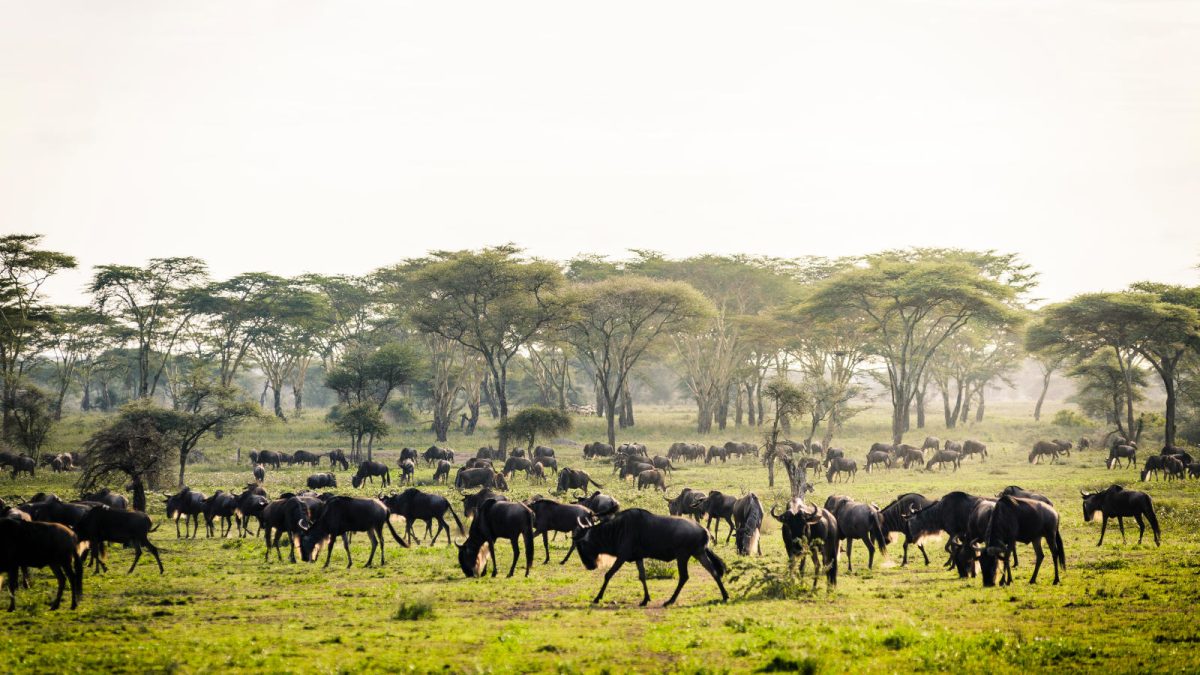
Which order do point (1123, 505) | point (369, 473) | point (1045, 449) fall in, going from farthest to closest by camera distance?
point (1045, 449) < point (369, 473) < point (1123, 505)

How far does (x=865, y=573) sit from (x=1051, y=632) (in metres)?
7.39

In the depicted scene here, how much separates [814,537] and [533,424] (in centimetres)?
4269

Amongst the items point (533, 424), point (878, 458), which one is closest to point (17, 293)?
point (533, 424)

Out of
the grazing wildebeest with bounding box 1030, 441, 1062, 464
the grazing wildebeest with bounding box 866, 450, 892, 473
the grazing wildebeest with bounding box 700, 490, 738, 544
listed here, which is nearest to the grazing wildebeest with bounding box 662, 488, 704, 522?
the grazing wildebeest with bounding box 700, 490, 738, 544

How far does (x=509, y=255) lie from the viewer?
2704 inches

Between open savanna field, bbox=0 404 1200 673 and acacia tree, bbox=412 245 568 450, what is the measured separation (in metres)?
41.8

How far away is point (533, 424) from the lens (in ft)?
197

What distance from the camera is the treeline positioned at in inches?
2377

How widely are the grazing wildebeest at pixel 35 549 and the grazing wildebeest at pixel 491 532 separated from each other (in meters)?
7.99

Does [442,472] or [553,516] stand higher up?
[553,516]

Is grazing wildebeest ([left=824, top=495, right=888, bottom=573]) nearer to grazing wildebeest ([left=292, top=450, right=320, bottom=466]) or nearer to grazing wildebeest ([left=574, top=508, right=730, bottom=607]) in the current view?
grazing wildebeest ([left=574, top=508, right=730, bottom=607])

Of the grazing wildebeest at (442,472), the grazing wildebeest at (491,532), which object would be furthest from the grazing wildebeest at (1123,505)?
the grazing wildebeest at (442,472)

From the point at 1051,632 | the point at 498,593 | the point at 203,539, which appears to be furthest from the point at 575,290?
the point at 1051,632

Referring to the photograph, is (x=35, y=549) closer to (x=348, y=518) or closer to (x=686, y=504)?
(x=348, y=518)
